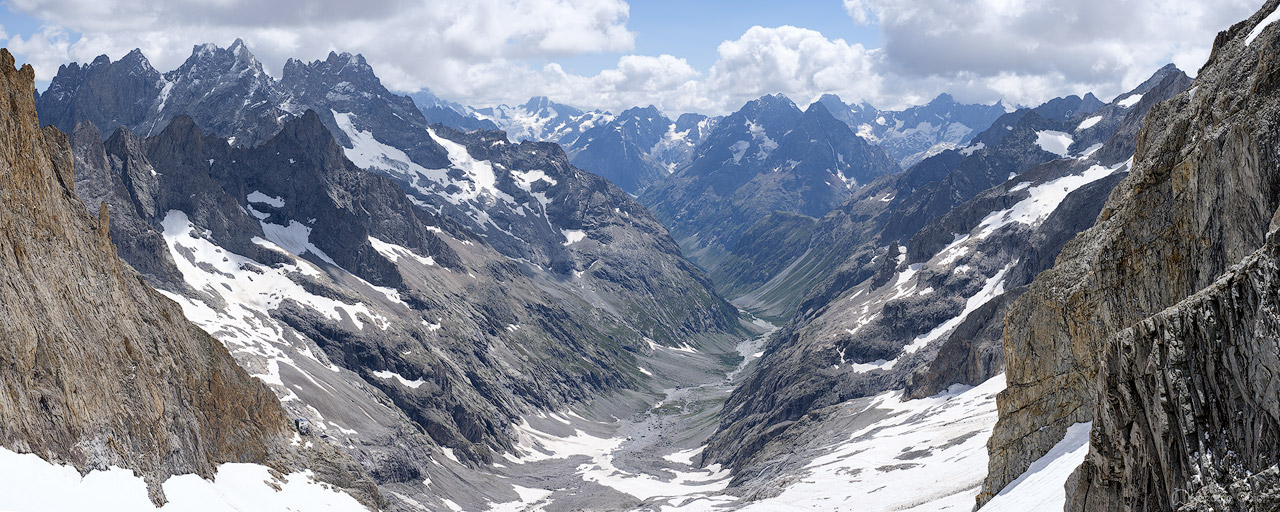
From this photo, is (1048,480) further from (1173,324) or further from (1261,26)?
(1261,26)

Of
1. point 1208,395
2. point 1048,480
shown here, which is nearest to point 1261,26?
point 1048,480

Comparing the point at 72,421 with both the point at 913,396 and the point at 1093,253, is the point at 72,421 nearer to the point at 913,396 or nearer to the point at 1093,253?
the point at 1093,253

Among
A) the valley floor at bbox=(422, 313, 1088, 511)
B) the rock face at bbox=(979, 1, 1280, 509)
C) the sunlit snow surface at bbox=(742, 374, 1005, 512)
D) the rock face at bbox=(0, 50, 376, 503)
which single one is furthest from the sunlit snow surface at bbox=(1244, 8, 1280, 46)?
the rock face at bbox=(0, 50, 376, 503)

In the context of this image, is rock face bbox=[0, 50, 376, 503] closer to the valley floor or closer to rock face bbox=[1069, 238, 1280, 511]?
the valley floor

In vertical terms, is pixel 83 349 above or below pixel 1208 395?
above

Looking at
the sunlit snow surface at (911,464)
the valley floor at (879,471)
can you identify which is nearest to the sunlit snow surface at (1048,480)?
the valley floor at (879,471)

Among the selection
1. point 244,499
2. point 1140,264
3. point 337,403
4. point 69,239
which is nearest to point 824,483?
point 244,499
